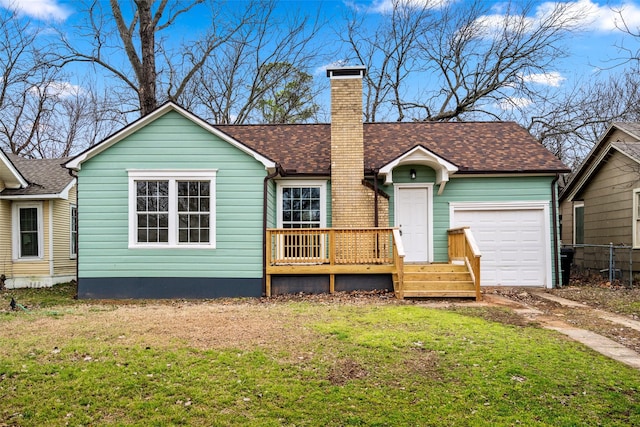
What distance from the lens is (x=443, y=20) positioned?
23812 mm

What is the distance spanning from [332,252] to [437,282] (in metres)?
2.37

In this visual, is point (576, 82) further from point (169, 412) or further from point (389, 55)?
point (169, 412)

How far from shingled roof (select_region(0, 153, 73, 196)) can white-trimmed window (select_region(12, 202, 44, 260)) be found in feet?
1.59

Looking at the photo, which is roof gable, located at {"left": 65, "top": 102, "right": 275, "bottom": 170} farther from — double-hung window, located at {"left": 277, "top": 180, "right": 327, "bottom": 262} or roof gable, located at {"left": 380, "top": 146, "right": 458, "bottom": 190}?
roof gable, located at {"left": 380, "top": 146, "right": 458, "bottom": 190}

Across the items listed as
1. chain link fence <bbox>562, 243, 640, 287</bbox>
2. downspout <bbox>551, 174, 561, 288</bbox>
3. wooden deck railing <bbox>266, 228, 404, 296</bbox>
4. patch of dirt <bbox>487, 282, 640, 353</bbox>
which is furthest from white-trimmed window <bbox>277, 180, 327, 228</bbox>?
chain link fence <bbox>562, 243, 640, 287</bbox>

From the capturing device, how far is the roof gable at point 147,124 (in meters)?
10.6

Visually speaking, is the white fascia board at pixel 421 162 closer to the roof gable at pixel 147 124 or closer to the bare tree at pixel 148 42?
the roof gable at pixel 147 124

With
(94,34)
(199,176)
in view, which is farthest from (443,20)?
(199,176)

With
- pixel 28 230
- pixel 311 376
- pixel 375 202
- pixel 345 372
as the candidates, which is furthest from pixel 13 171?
pixel 345 372

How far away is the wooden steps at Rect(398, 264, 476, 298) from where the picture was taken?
32.0ft

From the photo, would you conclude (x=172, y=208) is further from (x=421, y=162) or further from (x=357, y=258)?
(x=421, y=162)

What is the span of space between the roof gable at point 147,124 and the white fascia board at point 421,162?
9.77ft

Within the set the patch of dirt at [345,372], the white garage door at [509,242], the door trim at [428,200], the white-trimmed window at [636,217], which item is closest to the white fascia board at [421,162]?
the door trim at [428,200]

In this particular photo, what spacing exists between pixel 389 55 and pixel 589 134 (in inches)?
424
